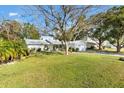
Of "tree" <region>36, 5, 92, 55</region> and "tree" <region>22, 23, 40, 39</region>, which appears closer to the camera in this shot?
"tree" <region>36, 5, 92, 55</region>

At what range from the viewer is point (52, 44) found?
856 inches

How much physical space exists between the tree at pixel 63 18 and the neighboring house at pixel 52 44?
343cm

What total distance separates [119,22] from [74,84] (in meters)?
→ 12.1

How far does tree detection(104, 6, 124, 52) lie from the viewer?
1483 centimetres

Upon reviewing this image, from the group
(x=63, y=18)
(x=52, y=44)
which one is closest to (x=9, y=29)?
(x=63, y=18)

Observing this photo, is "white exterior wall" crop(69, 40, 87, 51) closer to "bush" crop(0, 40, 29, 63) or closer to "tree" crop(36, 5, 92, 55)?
"tree" crop(36, 5, 92, 55)

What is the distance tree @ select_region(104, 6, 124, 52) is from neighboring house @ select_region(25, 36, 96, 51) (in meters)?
3.44

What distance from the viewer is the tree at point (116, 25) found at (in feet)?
48.7

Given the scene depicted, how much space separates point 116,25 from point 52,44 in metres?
6.91

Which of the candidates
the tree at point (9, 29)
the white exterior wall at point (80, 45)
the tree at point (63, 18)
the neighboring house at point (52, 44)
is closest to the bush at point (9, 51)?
the tree at point (9, 29)

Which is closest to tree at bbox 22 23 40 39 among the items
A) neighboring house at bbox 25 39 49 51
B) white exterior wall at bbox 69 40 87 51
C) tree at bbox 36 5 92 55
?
neighboring house at bbox 25 39 49 51
